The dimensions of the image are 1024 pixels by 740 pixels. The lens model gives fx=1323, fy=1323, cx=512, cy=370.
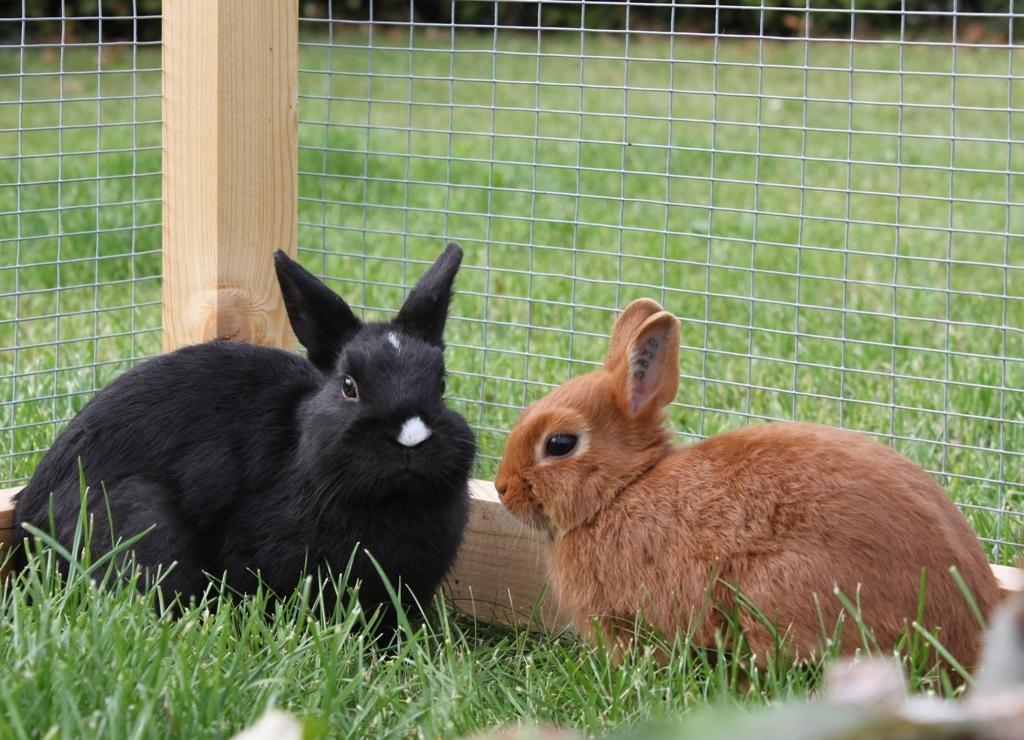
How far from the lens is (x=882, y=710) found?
836 millimetres

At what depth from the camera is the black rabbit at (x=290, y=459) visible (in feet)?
7.68

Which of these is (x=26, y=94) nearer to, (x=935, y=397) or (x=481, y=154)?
(x=481, y=154)

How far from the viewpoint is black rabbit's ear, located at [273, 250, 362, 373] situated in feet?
8.14

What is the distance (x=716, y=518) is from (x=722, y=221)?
3.58 meters

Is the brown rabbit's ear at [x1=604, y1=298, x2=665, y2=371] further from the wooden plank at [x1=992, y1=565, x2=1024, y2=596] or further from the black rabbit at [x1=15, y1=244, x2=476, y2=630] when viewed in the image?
the wooden plank at [x1=992, y1=565, x2=1024, y2=596]

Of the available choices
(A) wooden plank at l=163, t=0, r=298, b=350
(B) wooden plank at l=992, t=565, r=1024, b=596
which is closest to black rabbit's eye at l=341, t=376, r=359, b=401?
(A) wooden plank at l=163, t=0, r=298, b=350

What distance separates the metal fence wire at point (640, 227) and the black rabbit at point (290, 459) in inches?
22.1

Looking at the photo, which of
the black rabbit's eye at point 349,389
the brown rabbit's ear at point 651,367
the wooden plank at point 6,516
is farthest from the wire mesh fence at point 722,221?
the wooden plank at point 6,516

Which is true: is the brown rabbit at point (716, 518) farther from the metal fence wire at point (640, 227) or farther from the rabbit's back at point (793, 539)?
the metal fence wire at point (640, 227)

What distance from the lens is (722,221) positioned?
5.55 metres

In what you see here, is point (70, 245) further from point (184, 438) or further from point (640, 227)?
point (184, 438)

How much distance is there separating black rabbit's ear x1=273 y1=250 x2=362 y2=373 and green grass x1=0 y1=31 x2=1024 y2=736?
0.45 m

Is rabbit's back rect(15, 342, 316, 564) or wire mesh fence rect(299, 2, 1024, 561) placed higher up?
wire mesh fence rect(299, 2, 1024, 561)

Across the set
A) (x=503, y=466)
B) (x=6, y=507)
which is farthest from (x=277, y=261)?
(x=6, y=507)
